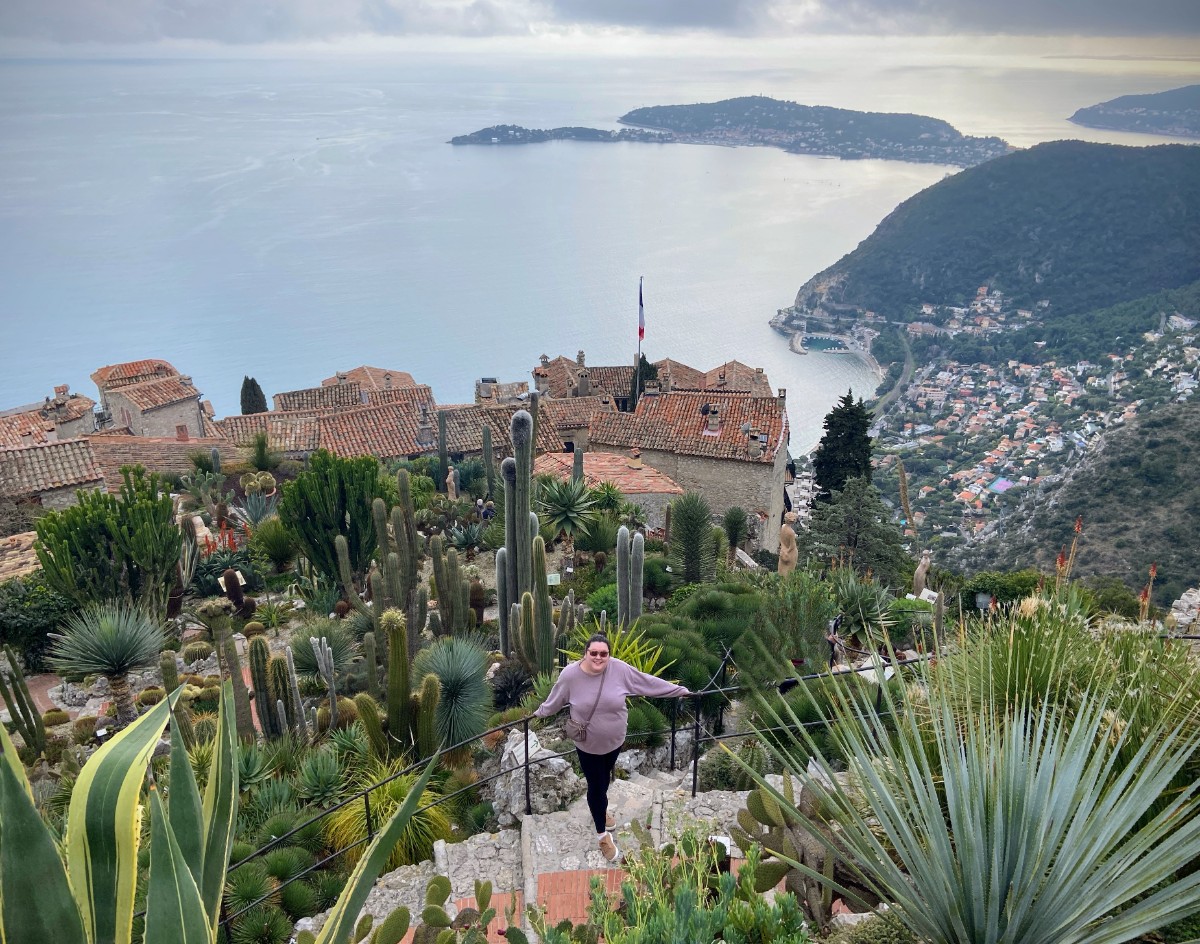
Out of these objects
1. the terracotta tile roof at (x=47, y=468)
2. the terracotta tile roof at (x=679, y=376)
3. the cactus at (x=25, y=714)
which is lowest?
the terracotta tile roof at (x=679, y=376)

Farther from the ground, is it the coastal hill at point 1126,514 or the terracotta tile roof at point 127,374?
the terracotta tile roof at point 127,374

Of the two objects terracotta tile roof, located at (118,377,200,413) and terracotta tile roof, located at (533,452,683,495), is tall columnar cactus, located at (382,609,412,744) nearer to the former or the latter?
terracotta tile roof, located at (533,452,683,495)

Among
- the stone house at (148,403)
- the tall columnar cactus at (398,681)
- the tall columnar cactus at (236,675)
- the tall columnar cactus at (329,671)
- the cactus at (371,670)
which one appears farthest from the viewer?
the stone house at (148,403)

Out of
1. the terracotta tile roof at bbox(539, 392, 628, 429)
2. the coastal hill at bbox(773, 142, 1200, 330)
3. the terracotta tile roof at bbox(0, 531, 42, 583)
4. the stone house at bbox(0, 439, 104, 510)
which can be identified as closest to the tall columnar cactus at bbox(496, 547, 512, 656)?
the terracotta tile roof at bbox(0, 531, 42, 583)

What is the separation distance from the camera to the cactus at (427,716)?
285 inches

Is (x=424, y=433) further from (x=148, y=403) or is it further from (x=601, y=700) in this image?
(x=601, y=700)

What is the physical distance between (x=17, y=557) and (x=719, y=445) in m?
17.3

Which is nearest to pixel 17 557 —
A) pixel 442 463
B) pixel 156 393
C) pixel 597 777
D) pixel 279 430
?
pixel 442 463

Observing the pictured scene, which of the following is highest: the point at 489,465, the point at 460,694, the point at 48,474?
the point at 460,694

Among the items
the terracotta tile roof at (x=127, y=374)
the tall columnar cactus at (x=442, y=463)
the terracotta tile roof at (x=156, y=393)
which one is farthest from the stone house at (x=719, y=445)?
the terracotta tile roof at (x=127, y=374)

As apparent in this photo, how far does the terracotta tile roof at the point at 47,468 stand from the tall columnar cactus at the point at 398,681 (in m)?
16.2

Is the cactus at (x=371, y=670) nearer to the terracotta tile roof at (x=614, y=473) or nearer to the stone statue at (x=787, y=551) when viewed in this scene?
the stone statue at (x=787, y=551)

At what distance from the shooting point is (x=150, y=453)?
24.0m

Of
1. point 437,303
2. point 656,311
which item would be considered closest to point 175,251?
point 437,303
